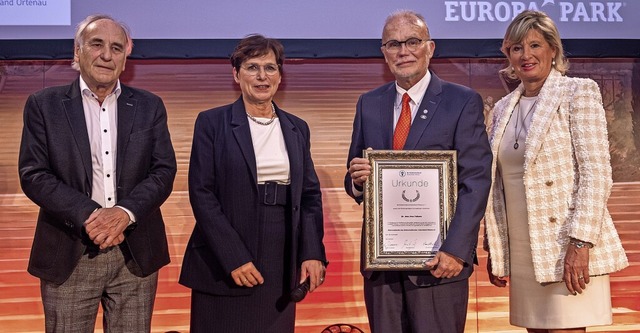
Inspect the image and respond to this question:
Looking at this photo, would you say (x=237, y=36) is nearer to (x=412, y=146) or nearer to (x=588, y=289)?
(x=412, y=146)

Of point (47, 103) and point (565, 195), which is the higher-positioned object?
point (47, 103)

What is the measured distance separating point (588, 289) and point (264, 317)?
1.29 m

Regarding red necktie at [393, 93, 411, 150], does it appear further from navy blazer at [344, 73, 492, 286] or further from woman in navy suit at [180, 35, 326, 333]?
woman in navy suit at [180, 35, 326, 333]

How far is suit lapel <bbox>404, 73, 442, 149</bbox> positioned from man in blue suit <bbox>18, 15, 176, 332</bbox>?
99 centimetres

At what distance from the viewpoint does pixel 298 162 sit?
2.81 m

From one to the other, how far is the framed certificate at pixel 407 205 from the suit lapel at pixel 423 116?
0.26 ft

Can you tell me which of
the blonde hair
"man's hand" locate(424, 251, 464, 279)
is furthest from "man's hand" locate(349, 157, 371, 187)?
the blonde hair

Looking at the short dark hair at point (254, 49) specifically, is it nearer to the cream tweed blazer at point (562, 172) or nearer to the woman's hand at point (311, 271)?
the woman's hand at point (311, 271)

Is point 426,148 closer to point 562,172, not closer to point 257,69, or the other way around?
point 562,172

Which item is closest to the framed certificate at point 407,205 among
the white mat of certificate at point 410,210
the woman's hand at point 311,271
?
the white mat of certificate at point 410,210

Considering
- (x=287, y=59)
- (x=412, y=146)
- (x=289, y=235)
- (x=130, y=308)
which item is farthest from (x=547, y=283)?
(x=287, y=59)

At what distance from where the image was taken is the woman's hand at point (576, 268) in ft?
8.54

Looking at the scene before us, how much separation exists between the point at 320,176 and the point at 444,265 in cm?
190

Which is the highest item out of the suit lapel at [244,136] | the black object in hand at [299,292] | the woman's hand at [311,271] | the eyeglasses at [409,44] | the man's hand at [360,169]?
the eyeglasses at [409,44]
